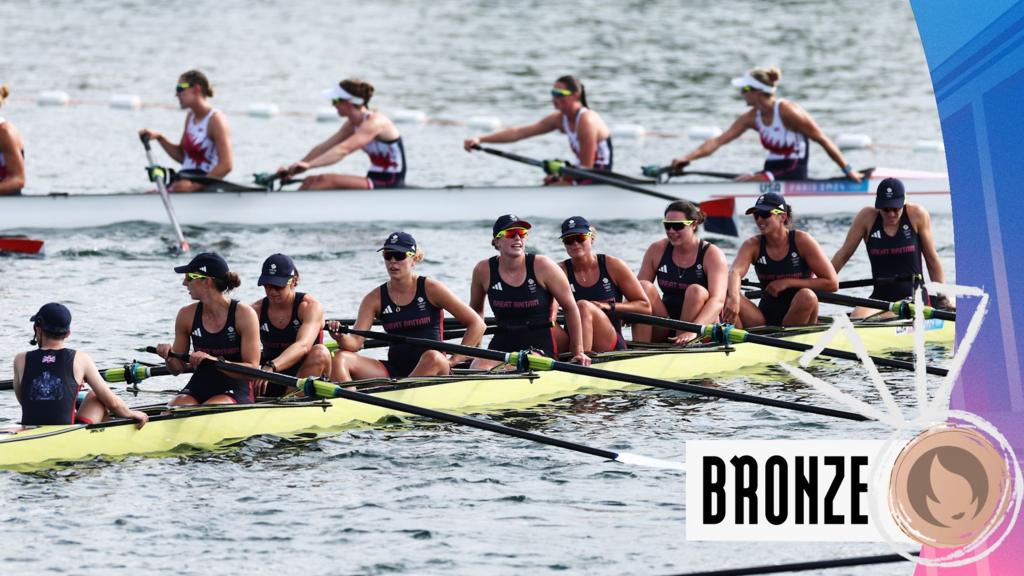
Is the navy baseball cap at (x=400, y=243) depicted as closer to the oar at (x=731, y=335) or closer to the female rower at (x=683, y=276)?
the oar at (x=731, y=335)

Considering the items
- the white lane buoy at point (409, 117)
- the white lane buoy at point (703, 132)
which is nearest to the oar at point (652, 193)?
the white lane buoy at point (703, 132)

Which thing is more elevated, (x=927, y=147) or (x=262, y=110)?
(x=262, y=110)

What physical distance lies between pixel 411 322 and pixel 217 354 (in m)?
1.60

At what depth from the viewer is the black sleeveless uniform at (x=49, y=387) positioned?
10516 mm

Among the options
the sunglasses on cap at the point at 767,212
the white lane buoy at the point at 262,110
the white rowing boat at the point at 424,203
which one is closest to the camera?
the sunglasses on cap at the point at 767,212

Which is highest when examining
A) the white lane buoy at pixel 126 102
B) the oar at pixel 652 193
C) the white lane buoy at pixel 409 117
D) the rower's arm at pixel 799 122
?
the white lane buoy at pixel 126 102

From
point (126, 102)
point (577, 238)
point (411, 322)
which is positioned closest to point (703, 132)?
point (126, 102)

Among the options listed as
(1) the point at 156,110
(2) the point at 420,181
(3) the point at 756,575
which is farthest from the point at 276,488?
(1) the point at 156,110

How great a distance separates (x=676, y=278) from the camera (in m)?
14.0

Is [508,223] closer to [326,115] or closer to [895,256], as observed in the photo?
[895,256]

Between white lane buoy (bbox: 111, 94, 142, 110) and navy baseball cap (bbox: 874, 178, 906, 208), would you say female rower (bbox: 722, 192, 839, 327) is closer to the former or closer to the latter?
navy baseball cap (bbox: 874, 178, 906, 208)

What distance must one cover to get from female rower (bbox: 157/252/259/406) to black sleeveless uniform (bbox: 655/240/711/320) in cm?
397

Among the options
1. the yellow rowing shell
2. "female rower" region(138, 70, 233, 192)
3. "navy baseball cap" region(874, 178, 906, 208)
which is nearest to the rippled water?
the yellow rowing shell

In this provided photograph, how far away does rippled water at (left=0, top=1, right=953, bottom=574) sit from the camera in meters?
9.84
